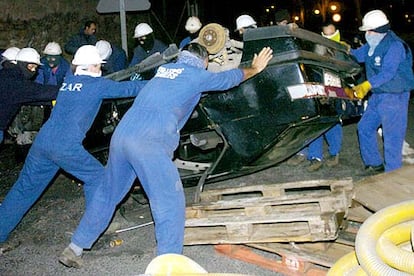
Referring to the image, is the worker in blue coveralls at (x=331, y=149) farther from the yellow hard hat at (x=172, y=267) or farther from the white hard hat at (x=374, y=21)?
the yellow hard hat at (x=172, y=267)

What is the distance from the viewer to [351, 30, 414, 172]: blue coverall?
5.25 meters

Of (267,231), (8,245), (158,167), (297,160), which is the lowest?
(8,245)

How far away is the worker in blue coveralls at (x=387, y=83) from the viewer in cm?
524

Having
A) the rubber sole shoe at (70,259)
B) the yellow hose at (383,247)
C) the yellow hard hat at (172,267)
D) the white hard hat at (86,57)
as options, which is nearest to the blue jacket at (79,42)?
the white hard hat at (86,57)

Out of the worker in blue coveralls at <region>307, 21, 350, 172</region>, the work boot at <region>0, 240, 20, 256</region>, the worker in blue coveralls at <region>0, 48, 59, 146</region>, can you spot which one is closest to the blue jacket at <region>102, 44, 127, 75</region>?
the worker in blue coveralls at <region>0, 48, 59, 146</region>

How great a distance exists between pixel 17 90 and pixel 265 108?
2.52 m

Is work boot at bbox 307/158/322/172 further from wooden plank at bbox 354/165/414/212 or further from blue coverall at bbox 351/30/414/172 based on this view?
wooden plank at bbox 354/165/414/212

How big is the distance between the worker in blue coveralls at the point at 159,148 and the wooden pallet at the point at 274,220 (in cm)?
34

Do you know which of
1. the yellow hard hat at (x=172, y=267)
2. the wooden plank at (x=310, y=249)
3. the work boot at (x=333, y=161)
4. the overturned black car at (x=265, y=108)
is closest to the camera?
the yellow hard hat at (x=172, y=267)

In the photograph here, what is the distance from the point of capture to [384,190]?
3.99 metres

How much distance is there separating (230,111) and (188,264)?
2.13 meters

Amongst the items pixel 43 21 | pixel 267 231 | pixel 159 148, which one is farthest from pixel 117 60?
pixel 267 231

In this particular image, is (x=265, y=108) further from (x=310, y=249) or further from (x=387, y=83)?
(x=387, y=83)

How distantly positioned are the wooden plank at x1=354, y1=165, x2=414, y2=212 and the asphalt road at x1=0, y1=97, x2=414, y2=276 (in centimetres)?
89
